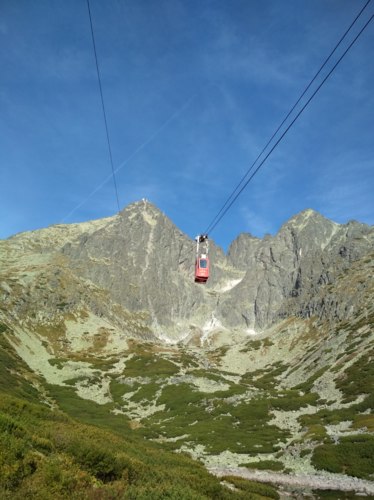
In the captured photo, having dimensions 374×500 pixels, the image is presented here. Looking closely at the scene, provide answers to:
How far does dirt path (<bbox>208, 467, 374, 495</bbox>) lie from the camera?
3259 cm

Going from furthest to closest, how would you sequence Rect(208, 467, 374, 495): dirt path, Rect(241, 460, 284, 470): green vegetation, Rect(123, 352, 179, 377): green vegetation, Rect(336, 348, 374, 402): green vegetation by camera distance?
Rect(123, 352, 179, 377): green vegetation < Rect(336, 348, 374, 402): green vegetation < Rect(241, 460, 284, 470): green vegetation < Rect(208, 467, 374, 495): dirt path

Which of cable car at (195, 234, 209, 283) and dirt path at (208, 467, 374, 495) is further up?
cable car at (195, 234, 209, 283)

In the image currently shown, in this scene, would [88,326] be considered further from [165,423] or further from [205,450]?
[205,450]

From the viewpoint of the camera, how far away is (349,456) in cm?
3816

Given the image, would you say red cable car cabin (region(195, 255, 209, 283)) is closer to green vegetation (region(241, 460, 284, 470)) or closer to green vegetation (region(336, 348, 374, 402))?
green vegetation (region(241, 460, 284, 470))

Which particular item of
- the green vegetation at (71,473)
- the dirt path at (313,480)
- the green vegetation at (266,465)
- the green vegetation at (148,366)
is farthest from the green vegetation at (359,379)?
the green vegetation at (71,473)

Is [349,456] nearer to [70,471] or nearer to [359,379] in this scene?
[70,471]

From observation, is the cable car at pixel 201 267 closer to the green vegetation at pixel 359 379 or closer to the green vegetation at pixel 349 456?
the green vegetation at pixel 349 456

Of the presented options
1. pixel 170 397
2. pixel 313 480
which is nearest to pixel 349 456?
pixel 313 480

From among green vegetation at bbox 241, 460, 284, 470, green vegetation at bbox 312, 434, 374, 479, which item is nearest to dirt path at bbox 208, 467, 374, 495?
green vegetation at bbox 241, 460, 284, 470

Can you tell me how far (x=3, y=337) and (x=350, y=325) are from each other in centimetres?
9937

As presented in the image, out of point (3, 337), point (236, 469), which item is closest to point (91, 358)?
point (3, 337)

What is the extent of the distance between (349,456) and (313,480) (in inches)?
233

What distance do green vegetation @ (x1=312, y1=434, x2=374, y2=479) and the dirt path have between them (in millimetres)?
1348
